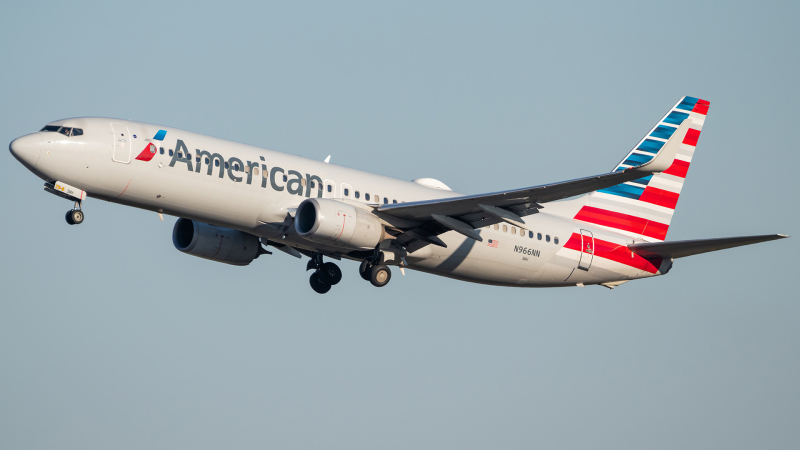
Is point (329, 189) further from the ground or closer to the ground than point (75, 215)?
further from the ground

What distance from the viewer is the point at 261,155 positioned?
113ft

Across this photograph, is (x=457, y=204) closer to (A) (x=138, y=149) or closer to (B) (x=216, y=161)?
(B) (x=216, y=161)

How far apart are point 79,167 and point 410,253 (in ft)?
41.3

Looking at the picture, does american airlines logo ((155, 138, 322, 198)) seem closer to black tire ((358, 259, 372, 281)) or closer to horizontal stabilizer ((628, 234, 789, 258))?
black tire ((358, 259, 372, 281))

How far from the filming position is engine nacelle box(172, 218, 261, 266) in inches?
1521

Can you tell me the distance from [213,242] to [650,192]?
793 inches

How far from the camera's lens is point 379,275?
3581 centimetres

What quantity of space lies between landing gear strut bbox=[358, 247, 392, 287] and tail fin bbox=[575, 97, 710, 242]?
1045cm

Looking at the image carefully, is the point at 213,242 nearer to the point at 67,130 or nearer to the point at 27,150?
the point at 67,130

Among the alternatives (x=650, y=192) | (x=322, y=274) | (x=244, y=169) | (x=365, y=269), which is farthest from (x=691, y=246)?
(x=244, y=169)

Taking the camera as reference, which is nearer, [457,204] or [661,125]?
[457,204]

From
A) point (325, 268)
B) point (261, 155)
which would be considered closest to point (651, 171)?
point (261, 155)

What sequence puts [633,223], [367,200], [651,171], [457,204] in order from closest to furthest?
1. [651,171]
2. [457,204]
3. [367,200]
4. [633,223]

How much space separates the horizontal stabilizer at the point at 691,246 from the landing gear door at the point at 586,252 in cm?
185
